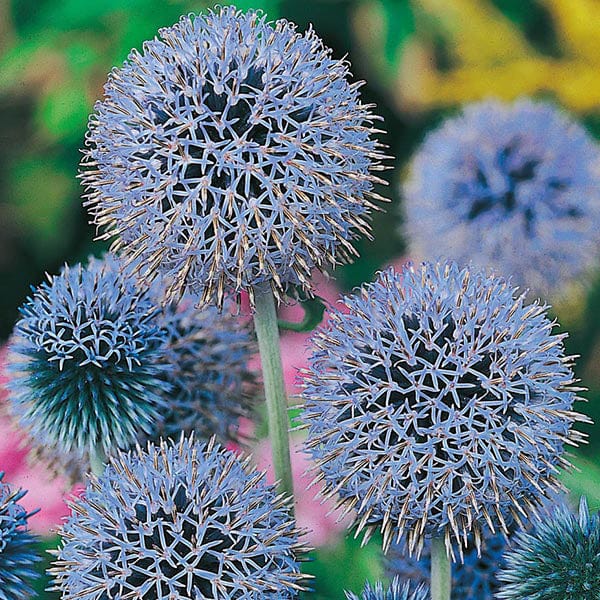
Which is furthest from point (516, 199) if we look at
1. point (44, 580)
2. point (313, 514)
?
point (44, 580)

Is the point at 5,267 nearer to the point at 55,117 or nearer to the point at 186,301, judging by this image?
the point at 55,117

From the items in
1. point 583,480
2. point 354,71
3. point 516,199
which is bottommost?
point 583,480

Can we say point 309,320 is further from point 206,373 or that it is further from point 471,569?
point 471,569

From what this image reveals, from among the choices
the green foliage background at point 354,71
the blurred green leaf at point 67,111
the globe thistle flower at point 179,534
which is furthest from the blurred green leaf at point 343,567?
the blurred green leaf at point 67,111

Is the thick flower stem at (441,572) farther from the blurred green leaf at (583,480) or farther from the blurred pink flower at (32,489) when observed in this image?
the blurred pink flower at (32,489)

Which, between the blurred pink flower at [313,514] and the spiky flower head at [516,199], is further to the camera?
the spiky flower head at [516,199]
